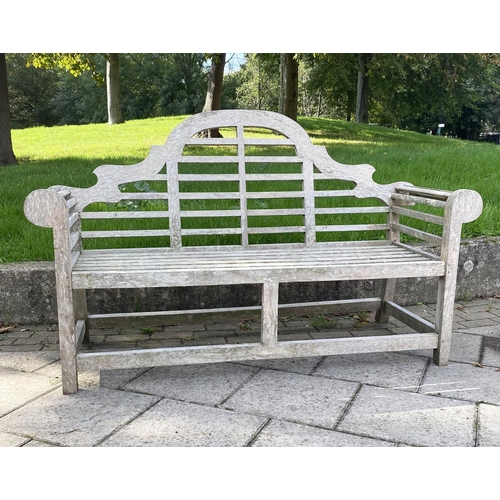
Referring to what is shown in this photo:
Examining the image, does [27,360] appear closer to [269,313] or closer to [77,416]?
[77,416]

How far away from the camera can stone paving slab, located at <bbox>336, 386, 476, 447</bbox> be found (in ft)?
8.00

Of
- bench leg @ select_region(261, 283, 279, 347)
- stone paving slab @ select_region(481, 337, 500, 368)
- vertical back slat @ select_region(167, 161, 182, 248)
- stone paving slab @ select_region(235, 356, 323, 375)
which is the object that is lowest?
stone paving slab @ select_region(235, 356, 323, 375)

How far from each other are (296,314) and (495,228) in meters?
2.12

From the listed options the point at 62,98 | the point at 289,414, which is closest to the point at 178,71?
the point at 62,98

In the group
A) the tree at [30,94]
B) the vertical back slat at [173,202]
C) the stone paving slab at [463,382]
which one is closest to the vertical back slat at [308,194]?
the vertical back slat at [173,202]

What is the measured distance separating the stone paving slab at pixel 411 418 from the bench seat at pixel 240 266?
0.65 meters

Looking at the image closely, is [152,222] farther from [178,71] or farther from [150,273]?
[178,71]

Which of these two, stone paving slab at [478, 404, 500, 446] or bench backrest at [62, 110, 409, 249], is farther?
bench backrest at [62, 110, 409, 249]

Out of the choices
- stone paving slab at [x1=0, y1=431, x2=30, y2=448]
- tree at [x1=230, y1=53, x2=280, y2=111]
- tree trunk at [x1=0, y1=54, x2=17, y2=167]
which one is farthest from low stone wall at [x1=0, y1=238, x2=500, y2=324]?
tree at [x1=230, y1=53, x2=280, y2=111]

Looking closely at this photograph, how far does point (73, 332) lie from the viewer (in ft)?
9.22

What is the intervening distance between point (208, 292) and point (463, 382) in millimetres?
1797

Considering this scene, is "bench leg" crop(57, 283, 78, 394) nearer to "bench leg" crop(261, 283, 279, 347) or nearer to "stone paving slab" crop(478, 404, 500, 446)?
"bench leg" crop(261, 283, 279, 347)

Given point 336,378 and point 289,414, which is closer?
point 289,414

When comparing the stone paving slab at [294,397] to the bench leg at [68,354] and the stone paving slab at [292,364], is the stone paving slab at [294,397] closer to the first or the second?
the stone paving slab at [292,364]
